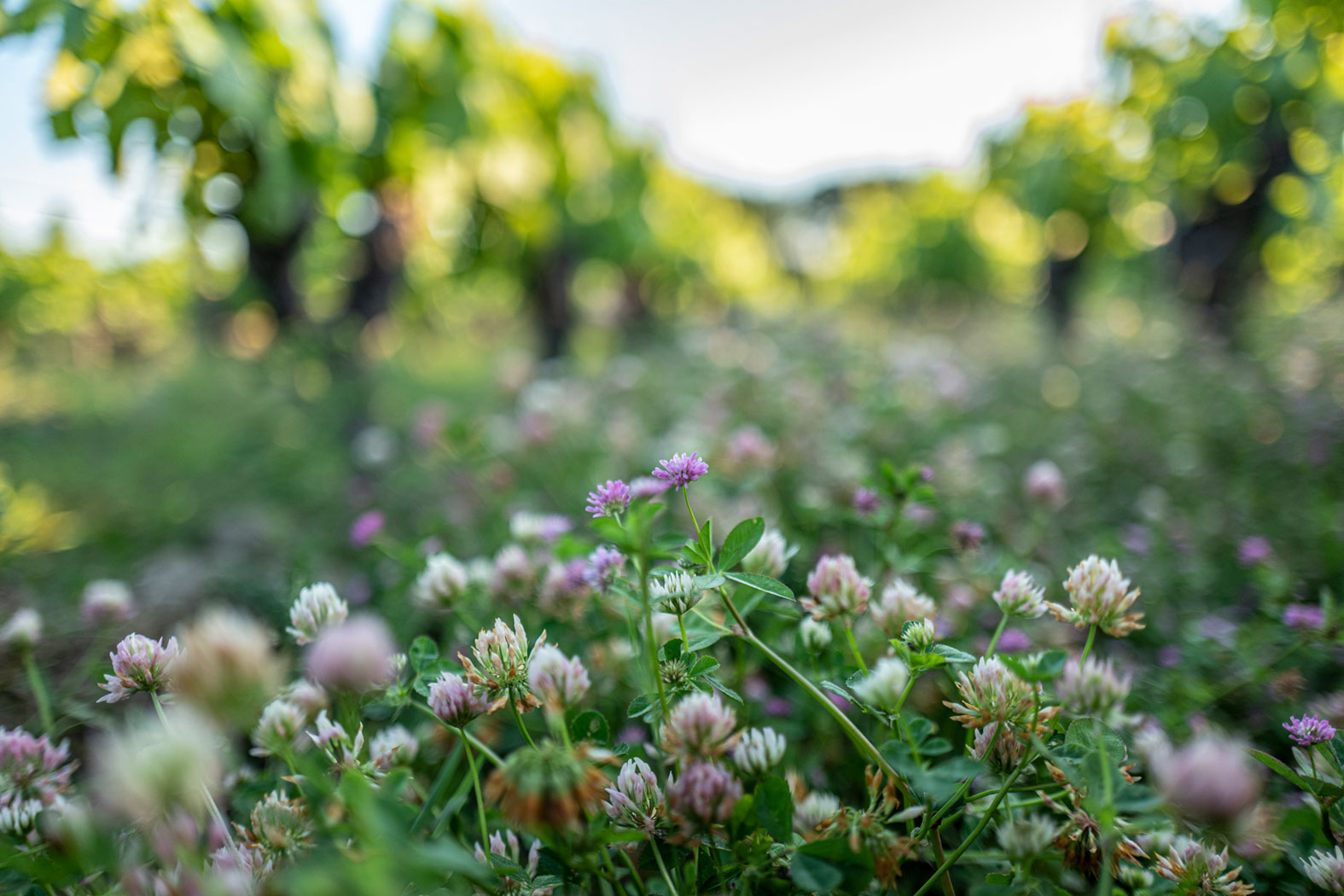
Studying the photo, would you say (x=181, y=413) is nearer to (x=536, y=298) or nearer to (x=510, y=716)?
(x=536, y=298)

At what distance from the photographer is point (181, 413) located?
3.42 meters

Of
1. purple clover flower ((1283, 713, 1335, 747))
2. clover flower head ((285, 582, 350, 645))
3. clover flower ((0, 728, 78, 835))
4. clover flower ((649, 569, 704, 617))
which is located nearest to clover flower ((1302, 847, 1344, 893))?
purple clover flower ((1283, 713, 1335, 747))

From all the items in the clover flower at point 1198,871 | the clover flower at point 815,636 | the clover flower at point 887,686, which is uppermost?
the clover flower at point 887,686

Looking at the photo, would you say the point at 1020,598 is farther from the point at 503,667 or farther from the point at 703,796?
the point at 503,667

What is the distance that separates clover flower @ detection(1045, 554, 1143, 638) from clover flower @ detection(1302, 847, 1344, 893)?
242mm

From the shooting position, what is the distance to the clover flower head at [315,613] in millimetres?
623

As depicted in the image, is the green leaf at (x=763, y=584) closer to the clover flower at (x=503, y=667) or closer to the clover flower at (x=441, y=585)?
the clover flower at (x=503, y=667)

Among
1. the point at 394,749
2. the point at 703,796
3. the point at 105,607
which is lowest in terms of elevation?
the point at 105,607

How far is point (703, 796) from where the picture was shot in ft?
1.56

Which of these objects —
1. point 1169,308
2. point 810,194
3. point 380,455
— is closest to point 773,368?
point 380,455

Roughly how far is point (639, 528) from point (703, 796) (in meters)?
0.21

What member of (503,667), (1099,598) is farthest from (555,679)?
(1099,598)

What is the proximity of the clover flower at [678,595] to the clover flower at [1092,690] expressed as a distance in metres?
0.33

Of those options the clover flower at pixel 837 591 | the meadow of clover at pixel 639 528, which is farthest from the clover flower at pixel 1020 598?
the clover flower at pixel 837 591
